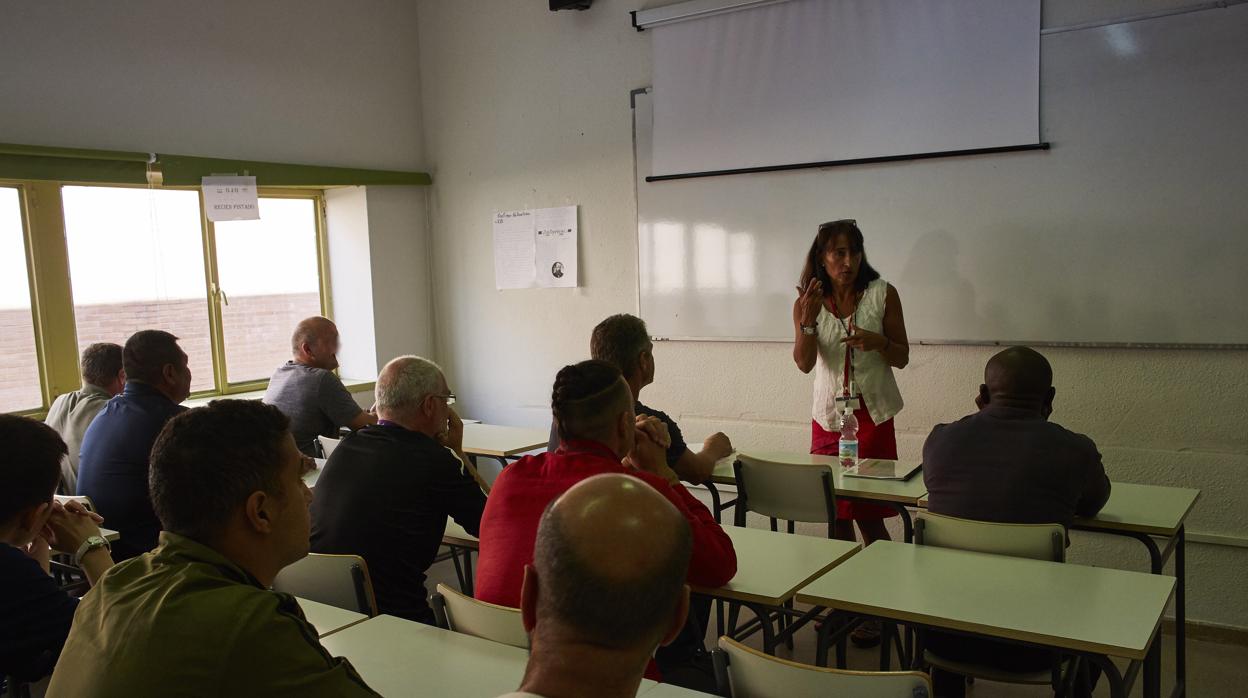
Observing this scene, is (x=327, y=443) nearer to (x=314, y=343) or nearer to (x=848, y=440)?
(x=314, y=343)

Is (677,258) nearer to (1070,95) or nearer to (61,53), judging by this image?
(1070,95)

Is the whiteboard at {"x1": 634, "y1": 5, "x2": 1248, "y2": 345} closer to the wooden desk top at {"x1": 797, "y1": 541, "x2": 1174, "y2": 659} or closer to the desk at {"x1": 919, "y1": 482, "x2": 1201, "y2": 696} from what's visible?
the desk at {"x1": 919, "y1": 482, "x2": 1201, "y2": 696}

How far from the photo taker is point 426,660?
2020 millimetres

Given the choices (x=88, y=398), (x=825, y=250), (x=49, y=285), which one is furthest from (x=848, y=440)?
(x=49, y=285)

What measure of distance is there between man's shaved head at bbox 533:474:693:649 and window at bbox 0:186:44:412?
178 inches

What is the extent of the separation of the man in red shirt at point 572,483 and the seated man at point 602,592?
998mm

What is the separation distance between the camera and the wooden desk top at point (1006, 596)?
198 cm

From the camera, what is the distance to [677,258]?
529cm

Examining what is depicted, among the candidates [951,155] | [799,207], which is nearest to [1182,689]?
[951,155]

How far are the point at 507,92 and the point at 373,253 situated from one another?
1374 mm

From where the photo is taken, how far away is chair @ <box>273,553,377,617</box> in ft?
7.86

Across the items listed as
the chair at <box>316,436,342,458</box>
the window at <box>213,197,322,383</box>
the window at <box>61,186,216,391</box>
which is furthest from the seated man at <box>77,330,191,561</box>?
the window at <box>213,197,322,383</box>

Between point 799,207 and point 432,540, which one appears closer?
point 432,540

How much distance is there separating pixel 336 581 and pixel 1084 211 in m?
3.41
